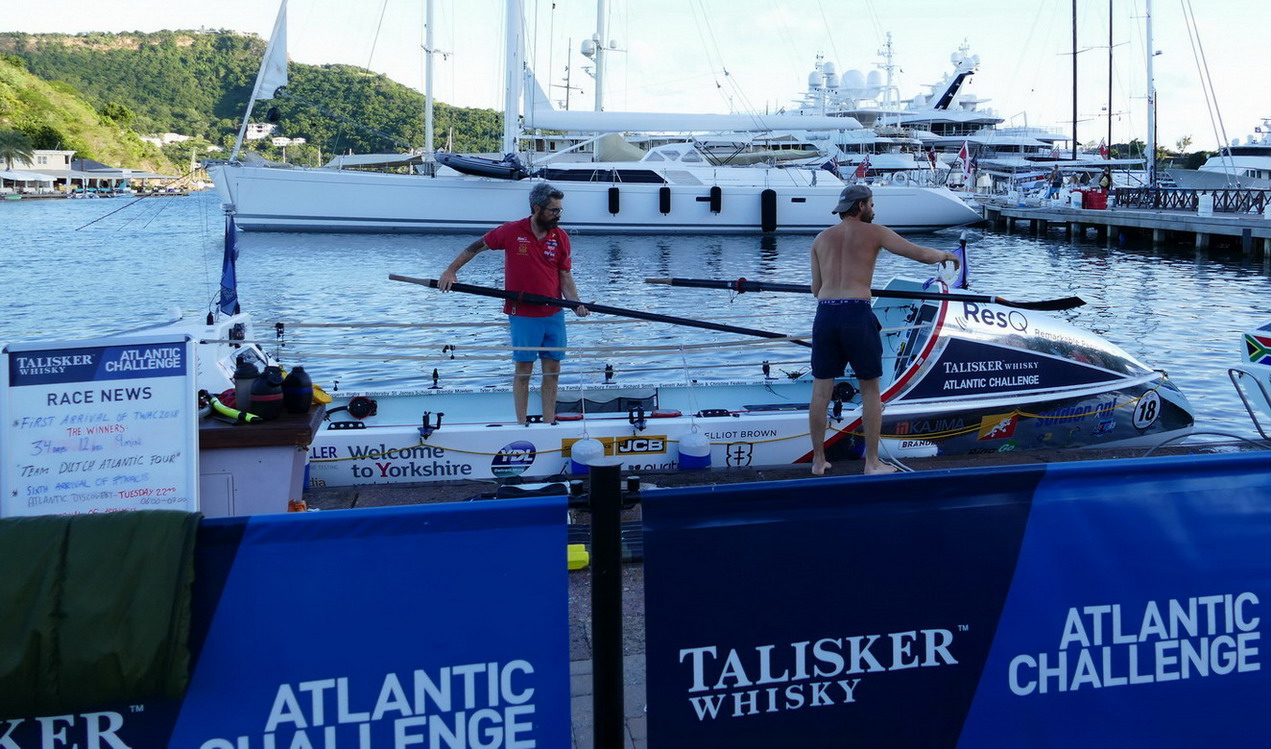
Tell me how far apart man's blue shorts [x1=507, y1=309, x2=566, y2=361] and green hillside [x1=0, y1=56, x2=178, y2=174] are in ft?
446

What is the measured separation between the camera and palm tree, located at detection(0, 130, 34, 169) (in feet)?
383

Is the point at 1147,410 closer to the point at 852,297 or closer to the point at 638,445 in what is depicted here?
the point at 852,297

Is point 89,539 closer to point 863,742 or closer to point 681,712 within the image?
point 681,712

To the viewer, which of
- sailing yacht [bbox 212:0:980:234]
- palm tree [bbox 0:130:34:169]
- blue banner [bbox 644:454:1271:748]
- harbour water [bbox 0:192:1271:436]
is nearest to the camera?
blue banner [bbox 644:454:1271:748]

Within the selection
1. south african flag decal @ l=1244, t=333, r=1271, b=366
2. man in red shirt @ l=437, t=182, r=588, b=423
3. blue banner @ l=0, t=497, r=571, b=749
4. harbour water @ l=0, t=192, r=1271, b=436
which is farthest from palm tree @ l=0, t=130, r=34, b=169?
blue banner @ l=0, t=497, r=571, b=749

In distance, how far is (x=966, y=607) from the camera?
3.09 metres

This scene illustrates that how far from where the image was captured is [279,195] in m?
44.8

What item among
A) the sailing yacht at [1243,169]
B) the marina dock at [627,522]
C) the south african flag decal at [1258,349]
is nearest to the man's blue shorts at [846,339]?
the marina dock at [627,522]

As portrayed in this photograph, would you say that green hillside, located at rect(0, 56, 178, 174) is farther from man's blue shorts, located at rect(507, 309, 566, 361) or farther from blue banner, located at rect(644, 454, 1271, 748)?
blue banner, located at rect(644, 454, 1271, 748)

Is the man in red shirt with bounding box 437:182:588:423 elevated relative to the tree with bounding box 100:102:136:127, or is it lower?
lower


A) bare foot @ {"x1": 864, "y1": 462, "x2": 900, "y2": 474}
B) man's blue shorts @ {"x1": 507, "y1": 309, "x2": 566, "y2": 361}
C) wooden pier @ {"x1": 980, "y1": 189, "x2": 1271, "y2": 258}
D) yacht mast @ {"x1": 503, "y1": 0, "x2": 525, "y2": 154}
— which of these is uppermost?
yacht mast @ {"x1": 503, "y1": 0, "x2": 525, "y2": 154}

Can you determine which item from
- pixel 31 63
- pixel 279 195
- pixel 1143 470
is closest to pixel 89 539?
pixel 1143 470

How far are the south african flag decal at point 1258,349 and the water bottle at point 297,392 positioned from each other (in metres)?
6.27

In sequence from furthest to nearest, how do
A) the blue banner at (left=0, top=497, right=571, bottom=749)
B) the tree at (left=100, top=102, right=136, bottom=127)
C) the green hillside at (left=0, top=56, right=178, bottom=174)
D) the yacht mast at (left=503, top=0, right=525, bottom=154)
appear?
the tree at (left=100, top=102, right=136, bottom=127), the green hillside at (left=0, top=56, right=178, bottom=174), the yacht mast at (left=503, top=0, right=525, bottom=154), the blue banner at (left=0, top=497, right=571, bottom=749)
